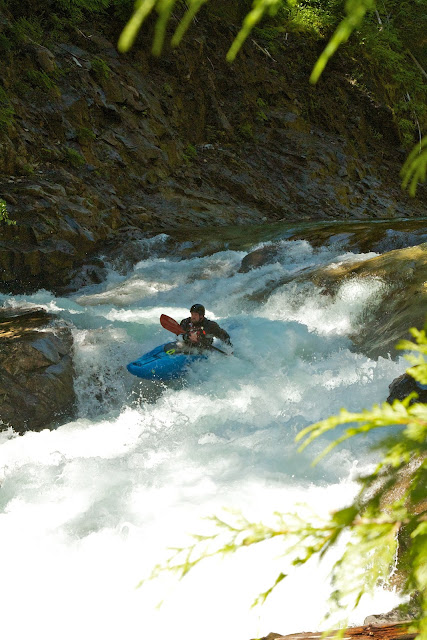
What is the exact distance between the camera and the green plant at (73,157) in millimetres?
10875

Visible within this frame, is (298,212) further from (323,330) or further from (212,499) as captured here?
(212,499)

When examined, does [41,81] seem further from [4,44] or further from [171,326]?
[171,326]

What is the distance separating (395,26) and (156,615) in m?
22.4

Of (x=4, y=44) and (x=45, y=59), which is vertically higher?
(x=45, y=59)

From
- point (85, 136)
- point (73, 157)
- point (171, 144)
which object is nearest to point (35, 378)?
point (73, 157)

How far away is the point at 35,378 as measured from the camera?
5.01 metres

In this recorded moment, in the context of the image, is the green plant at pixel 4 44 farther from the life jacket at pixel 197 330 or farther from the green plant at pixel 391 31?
the life jacket at pixel 197 330

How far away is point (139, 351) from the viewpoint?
628 centimetres

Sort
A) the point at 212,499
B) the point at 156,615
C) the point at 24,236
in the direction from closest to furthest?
the point at 156,615, the point at 212,499, the point at 24,236

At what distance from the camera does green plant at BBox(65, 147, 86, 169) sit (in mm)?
10875

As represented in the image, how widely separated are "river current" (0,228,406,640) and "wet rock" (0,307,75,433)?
0.17 m

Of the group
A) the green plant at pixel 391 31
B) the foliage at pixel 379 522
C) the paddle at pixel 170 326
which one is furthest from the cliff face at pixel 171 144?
the foliage at pixel 379 522

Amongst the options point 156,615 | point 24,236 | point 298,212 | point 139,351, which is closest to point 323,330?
point 139,351

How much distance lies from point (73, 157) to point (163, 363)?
6.92 m
